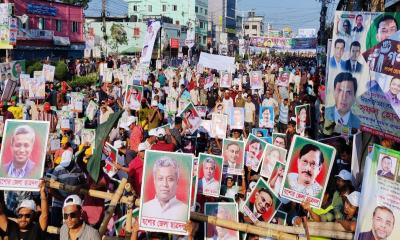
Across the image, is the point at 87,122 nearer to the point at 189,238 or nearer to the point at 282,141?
the point at 282,141

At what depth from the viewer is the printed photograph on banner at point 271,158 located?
287 inches

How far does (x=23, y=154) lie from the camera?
5.52m

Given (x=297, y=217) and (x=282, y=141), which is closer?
(x=297, y=217)

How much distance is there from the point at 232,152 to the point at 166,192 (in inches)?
122

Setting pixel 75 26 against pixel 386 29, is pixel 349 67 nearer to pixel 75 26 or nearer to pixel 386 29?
pixel 386 29

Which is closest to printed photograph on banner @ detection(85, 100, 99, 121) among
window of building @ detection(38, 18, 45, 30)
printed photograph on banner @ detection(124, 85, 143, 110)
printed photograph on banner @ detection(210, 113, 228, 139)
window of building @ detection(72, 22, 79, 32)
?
printed photograph on banner @ detection(124, 85, 143, 110)

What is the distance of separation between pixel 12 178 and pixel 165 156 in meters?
1.63

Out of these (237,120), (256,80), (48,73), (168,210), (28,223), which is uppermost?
(48,73)

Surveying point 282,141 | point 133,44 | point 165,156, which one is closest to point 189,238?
point 165,156

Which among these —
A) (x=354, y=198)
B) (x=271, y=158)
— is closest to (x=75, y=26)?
(x=271, y=158)

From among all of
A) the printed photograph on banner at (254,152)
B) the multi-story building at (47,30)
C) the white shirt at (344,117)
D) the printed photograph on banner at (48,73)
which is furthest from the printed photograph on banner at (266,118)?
the multi-story building at (47,30)

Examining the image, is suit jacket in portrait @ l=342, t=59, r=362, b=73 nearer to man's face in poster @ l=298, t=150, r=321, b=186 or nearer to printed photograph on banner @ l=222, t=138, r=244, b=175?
man's face in poster @ l=298, t=150, r=321, b=186

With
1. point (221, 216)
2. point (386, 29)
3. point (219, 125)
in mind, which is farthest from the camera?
point (219, 125)

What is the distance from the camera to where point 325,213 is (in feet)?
17.5
